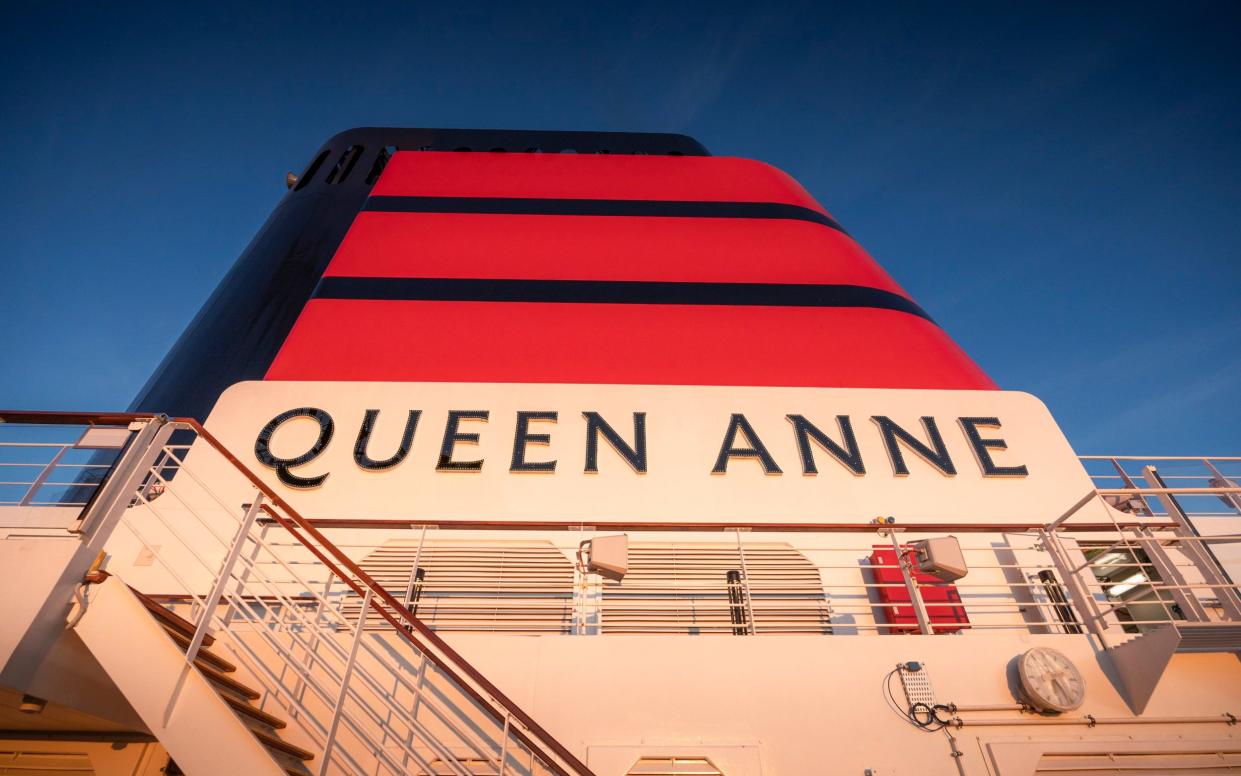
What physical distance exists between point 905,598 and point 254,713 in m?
2.96

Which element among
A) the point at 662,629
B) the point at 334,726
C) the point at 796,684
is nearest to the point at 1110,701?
the point at 796,684

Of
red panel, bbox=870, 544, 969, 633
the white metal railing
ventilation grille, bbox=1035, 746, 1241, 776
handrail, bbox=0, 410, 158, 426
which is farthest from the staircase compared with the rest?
ventilation grille, bbox=1035, 746, 1241, 776

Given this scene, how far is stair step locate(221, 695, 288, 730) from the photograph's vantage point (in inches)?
74.5

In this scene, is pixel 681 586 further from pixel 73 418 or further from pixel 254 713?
pixel 73 418

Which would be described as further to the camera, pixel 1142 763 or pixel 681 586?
pixel 681 586

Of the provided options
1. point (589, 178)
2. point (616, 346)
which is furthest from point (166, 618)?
point (589, 178)

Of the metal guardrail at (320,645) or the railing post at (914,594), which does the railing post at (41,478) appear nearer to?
the metal guardrail at (320,645)

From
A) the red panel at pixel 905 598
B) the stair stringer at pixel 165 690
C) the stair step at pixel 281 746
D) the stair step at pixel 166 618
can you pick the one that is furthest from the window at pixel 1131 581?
the stair step at pixel 166 618

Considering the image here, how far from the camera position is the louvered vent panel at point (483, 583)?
3281mm

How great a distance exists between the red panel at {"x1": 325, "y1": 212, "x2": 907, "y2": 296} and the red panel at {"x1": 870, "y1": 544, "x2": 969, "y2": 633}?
2.46m

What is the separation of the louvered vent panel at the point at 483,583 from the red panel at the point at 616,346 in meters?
1.35

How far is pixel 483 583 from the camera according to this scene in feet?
11.2

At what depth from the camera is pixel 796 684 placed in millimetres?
2627

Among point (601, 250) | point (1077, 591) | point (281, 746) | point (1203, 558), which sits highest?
point (601, 250)
